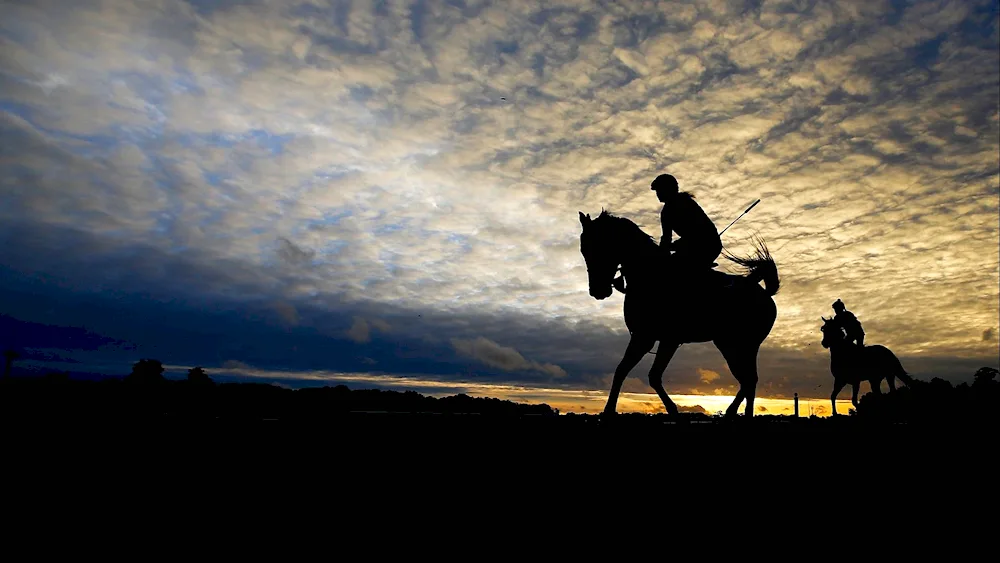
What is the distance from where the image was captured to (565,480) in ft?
11.2

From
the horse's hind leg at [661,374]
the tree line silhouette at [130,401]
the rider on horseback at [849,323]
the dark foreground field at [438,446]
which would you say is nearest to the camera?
the dark foreground field at [438,446]

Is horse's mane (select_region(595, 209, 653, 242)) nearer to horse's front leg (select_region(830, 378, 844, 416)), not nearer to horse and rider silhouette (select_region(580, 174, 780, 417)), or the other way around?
horse and rider silhouette (select_region(580, 174, 780, 417))

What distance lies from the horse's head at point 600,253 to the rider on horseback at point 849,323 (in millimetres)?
16094

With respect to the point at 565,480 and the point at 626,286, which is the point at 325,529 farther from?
the point at 626,286

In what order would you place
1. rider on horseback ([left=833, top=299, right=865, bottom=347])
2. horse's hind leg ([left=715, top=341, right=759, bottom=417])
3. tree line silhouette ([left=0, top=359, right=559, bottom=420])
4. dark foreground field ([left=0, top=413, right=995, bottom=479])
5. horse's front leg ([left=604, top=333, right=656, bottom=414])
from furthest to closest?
rider on horseback ([left=833, top=299, right=865, bottom=347]) < horse's hind leg ([left=715, top=341, right=759, bottom=417]) < horse's front leg ([left=604, top=333, right=656, bottom=414]) < tree line silhouette ([left=0, top=359, right=559, bottom=420]) < dark foreground field ([left=0, top=413, right=995, bottom=479])

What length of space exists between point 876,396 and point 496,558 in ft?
84.9

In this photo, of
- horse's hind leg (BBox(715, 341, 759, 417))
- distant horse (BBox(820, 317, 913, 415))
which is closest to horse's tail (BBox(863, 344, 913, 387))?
distant horse (BBox(820, 317, 913, 415))

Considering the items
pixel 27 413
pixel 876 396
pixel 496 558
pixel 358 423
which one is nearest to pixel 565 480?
pixel 496 558

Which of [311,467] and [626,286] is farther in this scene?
[626,286]

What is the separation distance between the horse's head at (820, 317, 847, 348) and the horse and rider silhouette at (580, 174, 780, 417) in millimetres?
14594

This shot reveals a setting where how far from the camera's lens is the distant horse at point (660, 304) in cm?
823

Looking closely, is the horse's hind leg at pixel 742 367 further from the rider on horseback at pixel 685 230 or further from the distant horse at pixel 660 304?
the rider on horseback at pixel 685 230

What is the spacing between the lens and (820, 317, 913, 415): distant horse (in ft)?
69.4

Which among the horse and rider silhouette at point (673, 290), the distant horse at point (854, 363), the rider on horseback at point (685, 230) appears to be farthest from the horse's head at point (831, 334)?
the rider on horseback at point (685, 230)
